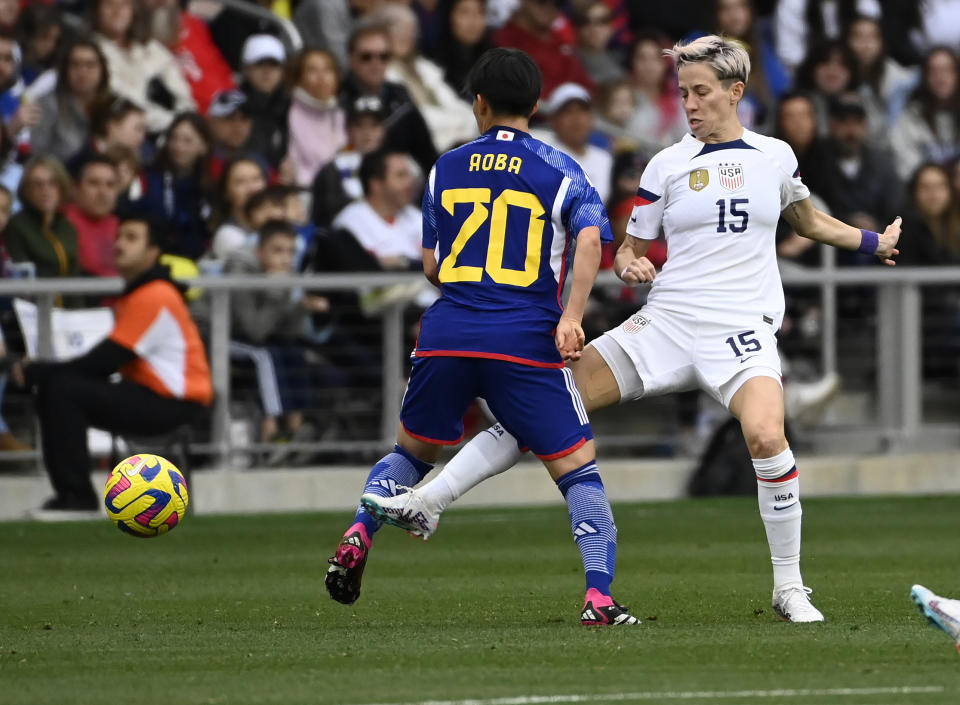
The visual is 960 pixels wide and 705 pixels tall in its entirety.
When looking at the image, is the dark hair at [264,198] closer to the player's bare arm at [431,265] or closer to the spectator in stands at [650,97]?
the spectator in stands at [650,97]

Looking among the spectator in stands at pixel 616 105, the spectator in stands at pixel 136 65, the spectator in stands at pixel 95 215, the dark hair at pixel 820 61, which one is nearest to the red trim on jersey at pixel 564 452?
the spectator in stands at pixel 95 215

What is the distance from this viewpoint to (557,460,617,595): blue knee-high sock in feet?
23.9

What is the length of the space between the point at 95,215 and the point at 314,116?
100.0 inches

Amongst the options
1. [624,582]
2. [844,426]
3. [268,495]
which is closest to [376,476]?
[624,582]

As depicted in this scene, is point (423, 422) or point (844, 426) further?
point (844, 426)

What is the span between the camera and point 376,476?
25.1 feet

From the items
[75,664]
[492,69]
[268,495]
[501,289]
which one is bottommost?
[268,495]

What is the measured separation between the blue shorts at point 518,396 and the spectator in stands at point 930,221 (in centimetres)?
954

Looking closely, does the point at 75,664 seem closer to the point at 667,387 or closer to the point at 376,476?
the point at 376,476

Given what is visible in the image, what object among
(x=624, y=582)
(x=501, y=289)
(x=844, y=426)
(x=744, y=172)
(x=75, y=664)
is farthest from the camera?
(x=844, y=426)

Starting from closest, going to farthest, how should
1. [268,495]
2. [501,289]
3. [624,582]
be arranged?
[501,289] < [624,582] < [268,495]

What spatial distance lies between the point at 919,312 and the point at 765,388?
8.48 meters

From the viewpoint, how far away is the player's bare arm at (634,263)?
7672 mm

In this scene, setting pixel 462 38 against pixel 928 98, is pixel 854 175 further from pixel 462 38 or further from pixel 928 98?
pixel 462 38
